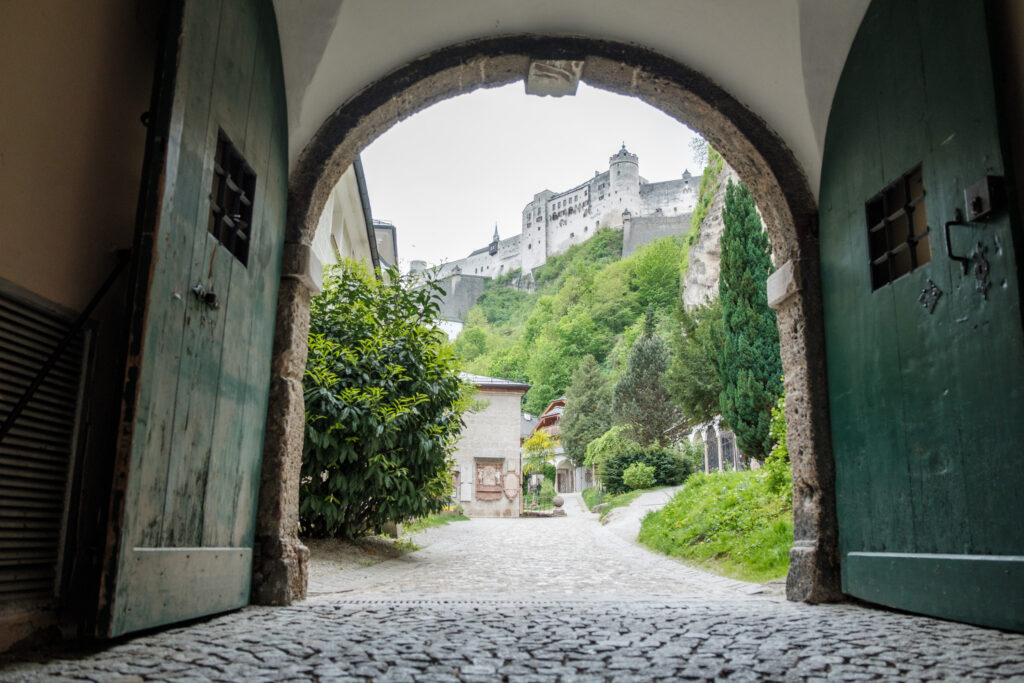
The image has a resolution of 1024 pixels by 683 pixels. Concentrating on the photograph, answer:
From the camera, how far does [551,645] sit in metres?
2.99

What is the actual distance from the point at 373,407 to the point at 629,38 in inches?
160

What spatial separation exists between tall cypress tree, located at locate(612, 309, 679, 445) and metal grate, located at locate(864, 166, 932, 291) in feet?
73.1

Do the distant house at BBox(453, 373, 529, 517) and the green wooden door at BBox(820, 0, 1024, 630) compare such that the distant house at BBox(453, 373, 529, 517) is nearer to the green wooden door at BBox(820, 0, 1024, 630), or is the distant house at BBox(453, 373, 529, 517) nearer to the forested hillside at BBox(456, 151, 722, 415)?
the green wooden door at BBox(820, 0, 1024, 630)

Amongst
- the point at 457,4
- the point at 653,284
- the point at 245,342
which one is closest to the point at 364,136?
the point at 457,4

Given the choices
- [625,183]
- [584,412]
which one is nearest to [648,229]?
[625,183]

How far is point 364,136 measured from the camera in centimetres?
511

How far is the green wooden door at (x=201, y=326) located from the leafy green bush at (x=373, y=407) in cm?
267

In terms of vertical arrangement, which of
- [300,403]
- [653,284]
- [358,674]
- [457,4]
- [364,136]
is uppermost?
[653,284]

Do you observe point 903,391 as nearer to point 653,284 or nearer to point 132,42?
point 132,42

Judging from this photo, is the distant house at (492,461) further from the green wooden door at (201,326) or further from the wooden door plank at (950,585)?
the wooden door plank at (950,585)

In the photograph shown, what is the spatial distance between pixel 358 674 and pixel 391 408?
4.75 m

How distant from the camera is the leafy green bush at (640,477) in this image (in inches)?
827

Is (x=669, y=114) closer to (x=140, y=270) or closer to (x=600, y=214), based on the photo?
(x=140, y=270)

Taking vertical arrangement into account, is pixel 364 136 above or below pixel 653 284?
below
